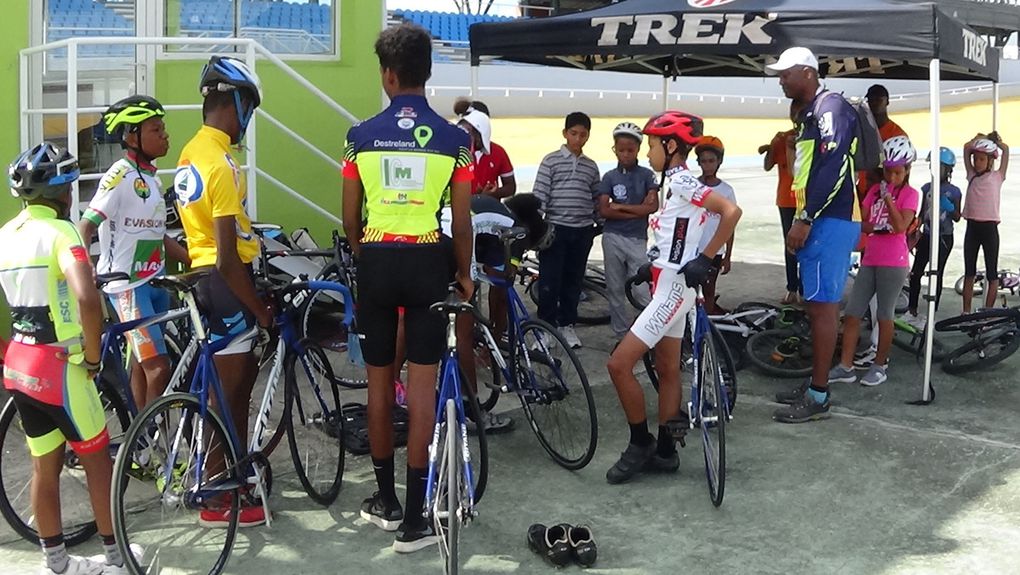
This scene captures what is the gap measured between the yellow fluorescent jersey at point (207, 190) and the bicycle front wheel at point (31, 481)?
0.79 meters

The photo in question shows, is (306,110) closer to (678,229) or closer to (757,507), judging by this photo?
(678,229)

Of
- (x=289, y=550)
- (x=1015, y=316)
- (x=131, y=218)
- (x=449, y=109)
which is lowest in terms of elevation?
(x=289, y=550)

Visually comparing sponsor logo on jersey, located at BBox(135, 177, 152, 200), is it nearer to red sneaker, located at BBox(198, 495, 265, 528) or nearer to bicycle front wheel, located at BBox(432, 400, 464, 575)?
red sneaker, located at BBox(198, 495, 265, 528)

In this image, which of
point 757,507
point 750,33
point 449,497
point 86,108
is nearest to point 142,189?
A: point 449,497

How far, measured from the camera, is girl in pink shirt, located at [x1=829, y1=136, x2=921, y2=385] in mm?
7117

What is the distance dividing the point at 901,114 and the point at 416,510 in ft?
137

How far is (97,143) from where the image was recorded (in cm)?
813

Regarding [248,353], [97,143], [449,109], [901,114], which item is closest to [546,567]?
[248,353]

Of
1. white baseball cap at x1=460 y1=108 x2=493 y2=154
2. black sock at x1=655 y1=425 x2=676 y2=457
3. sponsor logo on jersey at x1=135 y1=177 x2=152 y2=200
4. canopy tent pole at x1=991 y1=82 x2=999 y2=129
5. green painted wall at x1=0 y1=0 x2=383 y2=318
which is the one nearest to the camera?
sponsor logo on jersey at x1=135 y1=177 x2=152 y2=200

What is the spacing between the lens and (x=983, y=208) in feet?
29.5

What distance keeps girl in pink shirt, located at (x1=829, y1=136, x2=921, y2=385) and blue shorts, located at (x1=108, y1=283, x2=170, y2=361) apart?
4365 mm

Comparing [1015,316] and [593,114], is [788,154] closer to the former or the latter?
[1015,316]

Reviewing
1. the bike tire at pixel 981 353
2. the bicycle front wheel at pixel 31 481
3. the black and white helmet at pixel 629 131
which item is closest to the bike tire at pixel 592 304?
the black and white helmet at pixel 629 131

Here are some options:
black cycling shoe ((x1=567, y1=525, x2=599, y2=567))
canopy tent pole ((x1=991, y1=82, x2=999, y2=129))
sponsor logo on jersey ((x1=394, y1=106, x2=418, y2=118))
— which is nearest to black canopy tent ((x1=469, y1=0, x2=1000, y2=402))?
canopy tent pole ((x1=991, y1=82, x2=999, y2=129))
